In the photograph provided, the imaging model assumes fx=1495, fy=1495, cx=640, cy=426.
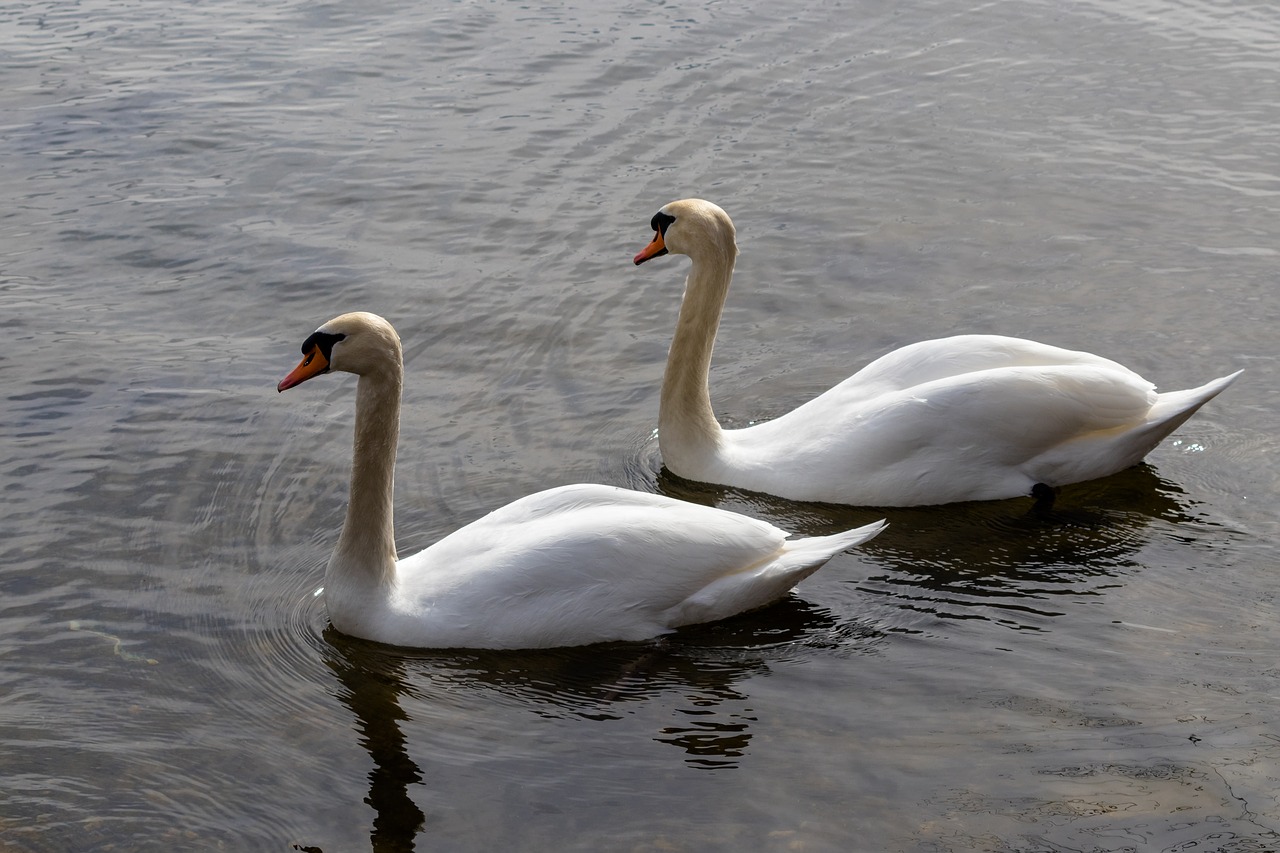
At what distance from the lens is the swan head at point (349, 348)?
655 cm

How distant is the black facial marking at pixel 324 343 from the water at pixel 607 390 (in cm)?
126

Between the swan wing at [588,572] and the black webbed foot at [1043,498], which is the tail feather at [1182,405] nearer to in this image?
the black webbed foot at [1043,498]

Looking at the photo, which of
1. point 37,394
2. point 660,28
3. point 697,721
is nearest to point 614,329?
point 37,394

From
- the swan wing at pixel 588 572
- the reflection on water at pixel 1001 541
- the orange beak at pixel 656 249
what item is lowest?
the reflection on water at pixel 1001 541

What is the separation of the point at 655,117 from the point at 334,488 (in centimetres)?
643

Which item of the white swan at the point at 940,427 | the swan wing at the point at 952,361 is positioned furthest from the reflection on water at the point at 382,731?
the swan wing at the point at 952,361

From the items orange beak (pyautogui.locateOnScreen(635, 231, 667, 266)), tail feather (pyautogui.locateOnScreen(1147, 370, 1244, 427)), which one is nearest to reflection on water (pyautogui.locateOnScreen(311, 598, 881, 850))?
tail feather (pyautogui.locateOnScreen(1147, 370, 1244, 427))

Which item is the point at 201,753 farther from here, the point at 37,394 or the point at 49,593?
the point at 37,394

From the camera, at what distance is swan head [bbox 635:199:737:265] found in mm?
8320

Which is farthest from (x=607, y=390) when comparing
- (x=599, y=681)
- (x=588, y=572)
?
→ (x=599, y=681)

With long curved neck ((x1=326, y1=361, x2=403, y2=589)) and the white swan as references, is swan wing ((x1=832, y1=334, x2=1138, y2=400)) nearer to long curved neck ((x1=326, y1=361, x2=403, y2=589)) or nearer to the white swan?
the white swan

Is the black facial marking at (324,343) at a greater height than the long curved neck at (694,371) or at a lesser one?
greater

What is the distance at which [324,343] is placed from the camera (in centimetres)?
656

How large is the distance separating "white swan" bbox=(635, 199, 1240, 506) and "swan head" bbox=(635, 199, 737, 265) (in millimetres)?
11
